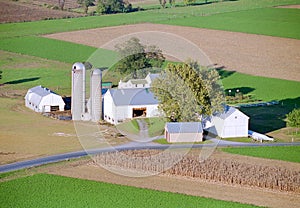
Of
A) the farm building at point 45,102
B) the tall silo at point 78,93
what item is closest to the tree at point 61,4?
the farm building at point 45,102

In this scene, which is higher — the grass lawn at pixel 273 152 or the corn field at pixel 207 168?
the grass lawn at pixel 273 152

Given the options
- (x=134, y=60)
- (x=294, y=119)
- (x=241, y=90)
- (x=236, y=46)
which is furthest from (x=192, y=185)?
(x=236, y=46)

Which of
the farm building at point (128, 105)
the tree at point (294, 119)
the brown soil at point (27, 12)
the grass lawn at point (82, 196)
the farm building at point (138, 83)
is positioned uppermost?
the brown soil at point (27, 12)

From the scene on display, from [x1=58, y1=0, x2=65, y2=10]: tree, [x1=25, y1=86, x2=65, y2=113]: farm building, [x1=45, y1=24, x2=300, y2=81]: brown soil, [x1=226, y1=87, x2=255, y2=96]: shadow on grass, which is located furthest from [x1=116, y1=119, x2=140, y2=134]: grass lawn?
[x1=58, y1=0, x2=65, y2=10]: tree

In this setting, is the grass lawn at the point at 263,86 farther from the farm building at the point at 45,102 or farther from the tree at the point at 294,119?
the farm building at the point at 45,102

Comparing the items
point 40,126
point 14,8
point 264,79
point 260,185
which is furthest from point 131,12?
point 260,185

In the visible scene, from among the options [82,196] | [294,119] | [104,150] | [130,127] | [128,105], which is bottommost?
[82,196]

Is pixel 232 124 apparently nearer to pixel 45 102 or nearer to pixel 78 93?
pixel 78 93
